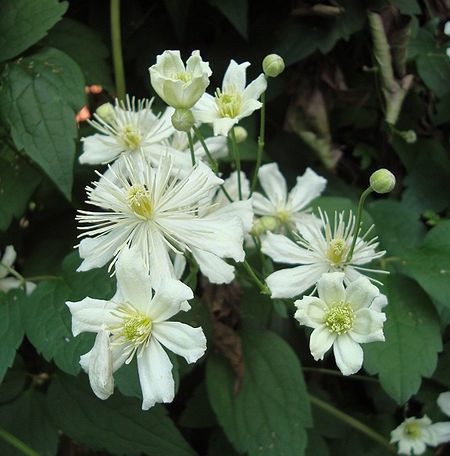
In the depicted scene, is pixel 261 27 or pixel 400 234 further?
pixel 261 27

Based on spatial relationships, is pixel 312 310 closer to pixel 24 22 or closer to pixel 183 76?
pixel 183 76

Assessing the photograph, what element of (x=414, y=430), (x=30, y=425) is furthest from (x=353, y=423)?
(x=30, y=425)

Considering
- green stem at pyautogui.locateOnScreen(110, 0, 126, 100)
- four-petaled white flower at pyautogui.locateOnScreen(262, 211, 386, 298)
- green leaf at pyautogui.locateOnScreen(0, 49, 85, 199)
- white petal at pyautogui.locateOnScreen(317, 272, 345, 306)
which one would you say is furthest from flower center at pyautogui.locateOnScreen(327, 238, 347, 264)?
green stem at pyautogui.locateOnScreen(110, 0, 126, 100)

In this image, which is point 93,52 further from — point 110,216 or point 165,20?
point 110,216

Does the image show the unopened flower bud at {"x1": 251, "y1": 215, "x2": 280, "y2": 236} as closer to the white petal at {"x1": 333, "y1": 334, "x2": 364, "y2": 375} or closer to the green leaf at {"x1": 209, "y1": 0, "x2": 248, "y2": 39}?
the white petal at {"x1": 333, "y1": 334, "x2": 364, "y2": 375}

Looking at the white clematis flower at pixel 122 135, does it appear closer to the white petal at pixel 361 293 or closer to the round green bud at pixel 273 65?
the round green bud at pixel 273 65

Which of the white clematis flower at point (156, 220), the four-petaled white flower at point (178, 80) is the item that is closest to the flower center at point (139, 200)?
the white clematis flower at point (156, 220)

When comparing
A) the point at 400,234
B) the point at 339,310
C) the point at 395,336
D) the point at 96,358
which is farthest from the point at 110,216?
the point at 400,234
